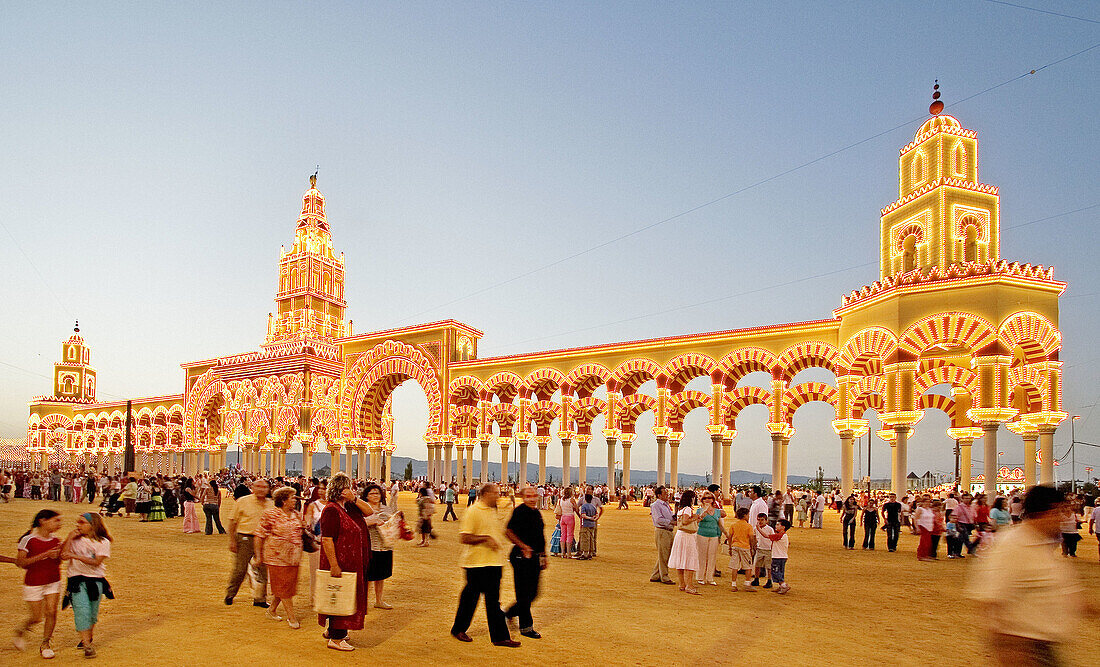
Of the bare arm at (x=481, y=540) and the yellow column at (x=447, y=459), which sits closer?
the bare arm at (x=481, y=540)

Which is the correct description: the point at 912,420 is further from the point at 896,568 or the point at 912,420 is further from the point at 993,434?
the point at 896,568

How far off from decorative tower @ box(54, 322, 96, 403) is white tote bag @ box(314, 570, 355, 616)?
6630 cm

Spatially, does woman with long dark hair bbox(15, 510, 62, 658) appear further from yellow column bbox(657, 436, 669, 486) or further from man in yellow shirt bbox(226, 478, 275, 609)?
yellow column bbox(657, 436, 669, 486)

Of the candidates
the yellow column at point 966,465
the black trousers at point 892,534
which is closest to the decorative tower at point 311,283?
the yellow column at point 966,465

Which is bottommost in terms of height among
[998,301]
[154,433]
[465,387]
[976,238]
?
[154,433]

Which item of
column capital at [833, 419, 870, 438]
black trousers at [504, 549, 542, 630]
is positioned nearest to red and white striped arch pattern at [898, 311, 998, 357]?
column capital at [833, 419, 870, 438]

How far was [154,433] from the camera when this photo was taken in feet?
178

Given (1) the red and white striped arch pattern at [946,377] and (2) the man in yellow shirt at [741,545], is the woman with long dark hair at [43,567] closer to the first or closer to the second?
(2) the man in yellow shirt at [741,545]

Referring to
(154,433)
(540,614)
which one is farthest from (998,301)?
(154,433)

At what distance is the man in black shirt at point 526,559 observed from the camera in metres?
6.84

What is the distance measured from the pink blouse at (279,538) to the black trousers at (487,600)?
5.27 ft

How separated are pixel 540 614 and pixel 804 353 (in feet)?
66.0

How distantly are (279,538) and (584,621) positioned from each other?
2.95 m

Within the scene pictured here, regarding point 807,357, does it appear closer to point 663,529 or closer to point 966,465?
point 966,465
